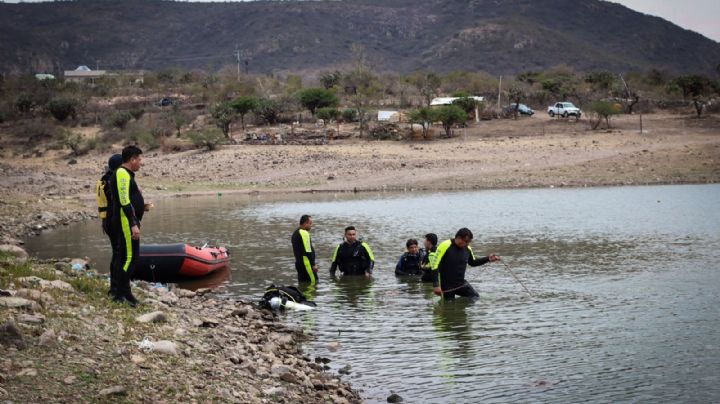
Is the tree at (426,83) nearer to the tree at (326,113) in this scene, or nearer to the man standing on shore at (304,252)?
the tree at (326,113)

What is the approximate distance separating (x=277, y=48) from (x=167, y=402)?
4896 inches

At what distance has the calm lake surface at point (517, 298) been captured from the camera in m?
10.1

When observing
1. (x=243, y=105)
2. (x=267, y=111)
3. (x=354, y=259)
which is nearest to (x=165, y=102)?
(x=267, y=111)

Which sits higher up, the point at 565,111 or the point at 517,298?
the point at 565,111

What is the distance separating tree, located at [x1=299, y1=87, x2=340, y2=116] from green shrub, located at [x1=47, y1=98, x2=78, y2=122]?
1761 centimetres

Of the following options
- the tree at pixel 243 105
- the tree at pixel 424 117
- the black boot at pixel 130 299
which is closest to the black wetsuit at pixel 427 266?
the black boot at pixel 130 299

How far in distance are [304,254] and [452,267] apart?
3286 millimetres

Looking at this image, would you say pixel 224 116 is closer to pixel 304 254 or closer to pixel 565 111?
pixel 565 111

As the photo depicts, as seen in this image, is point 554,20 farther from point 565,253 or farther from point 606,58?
point 565,253

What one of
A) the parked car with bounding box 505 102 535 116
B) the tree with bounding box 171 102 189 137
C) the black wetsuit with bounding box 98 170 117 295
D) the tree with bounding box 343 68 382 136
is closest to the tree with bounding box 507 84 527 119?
the parked car with bounding box 505 102 535 116

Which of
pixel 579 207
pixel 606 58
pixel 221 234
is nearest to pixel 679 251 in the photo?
pixel 579 207

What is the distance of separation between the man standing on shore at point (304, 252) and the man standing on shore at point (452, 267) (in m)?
2.94

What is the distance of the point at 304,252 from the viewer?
53.5 feet

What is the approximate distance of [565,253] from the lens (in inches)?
794
